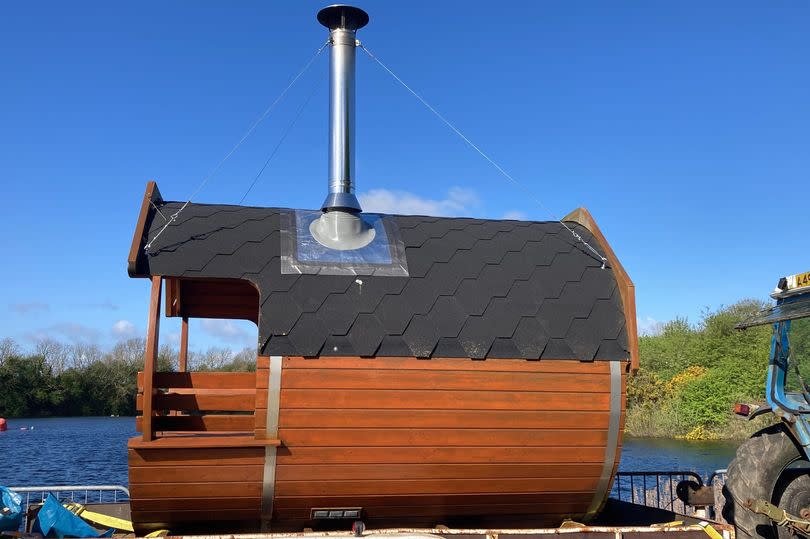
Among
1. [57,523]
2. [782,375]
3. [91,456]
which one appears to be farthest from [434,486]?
[91,456]

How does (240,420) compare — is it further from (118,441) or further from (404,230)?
(118,441)

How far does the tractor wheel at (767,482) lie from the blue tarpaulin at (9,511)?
688cm

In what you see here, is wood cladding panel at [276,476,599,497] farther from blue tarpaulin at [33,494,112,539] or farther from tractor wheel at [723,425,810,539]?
blue tarpaulin at [33,494,112,539]

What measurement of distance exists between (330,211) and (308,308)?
142cm

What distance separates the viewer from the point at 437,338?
21.3ft

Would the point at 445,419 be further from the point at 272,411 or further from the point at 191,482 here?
the point at 191,482

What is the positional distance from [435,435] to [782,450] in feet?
10.4

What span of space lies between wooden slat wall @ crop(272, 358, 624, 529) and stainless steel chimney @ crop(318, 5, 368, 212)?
8.08ft

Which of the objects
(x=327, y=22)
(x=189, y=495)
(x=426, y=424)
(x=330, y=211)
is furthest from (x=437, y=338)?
(x=327, y=22)

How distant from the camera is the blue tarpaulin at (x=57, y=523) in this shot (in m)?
7.04

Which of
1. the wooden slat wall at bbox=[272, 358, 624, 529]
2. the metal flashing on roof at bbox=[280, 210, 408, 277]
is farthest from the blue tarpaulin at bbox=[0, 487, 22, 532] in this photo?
the metal flashing on roof at bbox=[280, 210, 408, 277]

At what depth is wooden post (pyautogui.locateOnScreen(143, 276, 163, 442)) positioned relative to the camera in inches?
237

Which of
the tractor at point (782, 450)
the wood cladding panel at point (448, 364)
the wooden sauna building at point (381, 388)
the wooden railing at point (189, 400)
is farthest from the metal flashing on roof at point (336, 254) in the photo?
the tractor at point (782, 450)

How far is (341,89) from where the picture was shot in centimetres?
823
